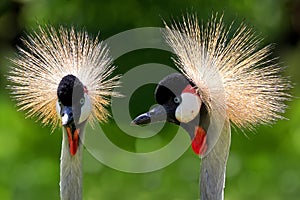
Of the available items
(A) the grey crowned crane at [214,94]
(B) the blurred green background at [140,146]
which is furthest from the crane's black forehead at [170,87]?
(B) the blurred green background at [140,146]

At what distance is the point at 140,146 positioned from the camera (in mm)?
5070

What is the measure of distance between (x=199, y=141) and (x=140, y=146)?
2.19 meters

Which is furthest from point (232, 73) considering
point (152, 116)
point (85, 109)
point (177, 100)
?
point (85, 109)

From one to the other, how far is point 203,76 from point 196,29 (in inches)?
7.3

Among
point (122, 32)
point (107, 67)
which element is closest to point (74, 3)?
point (122, 32)

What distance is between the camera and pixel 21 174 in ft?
16.5

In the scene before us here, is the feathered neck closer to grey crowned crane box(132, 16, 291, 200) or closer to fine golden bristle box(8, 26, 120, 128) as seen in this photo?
fine golden bristle box(8, 26, 120, 128)

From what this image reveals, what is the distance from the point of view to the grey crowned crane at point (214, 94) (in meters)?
2.82

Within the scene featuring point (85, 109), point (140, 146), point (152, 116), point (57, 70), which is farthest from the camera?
point (140, 146)

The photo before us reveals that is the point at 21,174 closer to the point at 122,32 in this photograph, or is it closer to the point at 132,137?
the point at 132,137

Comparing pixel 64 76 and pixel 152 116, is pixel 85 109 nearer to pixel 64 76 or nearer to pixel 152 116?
pixel 64 76

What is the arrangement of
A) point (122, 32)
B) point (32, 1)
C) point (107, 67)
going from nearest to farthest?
point (107, 67) < point (122, 32) < point (32, 1)

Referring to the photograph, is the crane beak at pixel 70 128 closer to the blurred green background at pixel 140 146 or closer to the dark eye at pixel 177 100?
the dark eye at pixel 177 100

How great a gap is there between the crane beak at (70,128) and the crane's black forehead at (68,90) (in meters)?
0.03
